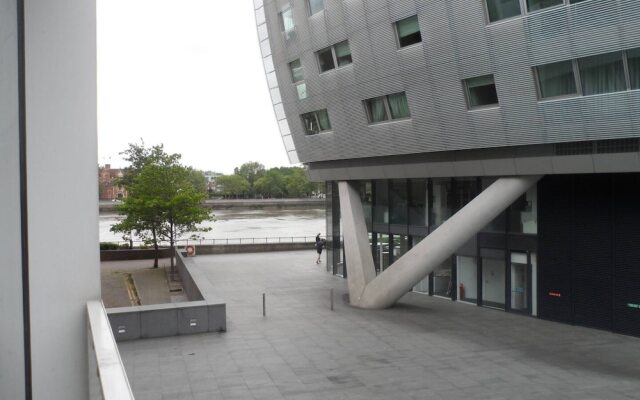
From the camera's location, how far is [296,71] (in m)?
25.4

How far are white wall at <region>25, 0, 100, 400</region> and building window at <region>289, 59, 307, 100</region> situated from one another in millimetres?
22009

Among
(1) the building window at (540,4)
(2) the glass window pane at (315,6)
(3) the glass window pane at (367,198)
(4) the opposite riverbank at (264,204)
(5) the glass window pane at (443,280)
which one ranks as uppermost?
Result: (2) the glass window pane at (315,6)

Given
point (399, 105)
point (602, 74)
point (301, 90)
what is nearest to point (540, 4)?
point (602, 74)

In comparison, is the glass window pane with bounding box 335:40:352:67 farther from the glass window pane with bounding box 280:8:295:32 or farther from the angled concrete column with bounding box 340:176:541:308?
the angled concrete column with bounding box 340:176:541:308

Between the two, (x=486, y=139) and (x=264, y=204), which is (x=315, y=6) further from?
(x=264, y=204)

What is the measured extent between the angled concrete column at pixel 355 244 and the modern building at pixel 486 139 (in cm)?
6

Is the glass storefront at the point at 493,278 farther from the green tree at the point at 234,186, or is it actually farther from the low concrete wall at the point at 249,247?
the green tree at the point at 234,186

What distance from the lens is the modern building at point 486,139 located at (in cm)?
1606

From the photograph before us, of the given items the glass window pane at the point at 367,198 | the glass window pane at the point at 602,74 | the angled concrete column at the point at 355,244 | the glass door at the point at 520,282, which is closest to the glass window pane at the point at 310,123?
the angled concrete column at the point at 355,244

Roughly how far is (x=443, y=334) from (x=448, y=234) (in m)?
3.49

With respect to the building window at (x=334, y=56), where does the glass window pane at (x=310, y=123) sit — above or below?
below

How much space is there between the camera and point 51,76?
3066 millimetres

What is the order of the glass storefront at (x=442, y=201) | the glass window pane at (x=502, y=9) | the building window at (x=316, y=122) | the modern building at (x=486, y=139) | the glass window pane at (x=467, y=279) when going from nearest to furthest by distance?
the modern building at (x=486, y=139) → the glass window pane at (x=502, y=9) → the glass window pane at (x=467, y=279) → the glass storefront at (x=442, y=201) → the building window at (x=316, y=122)

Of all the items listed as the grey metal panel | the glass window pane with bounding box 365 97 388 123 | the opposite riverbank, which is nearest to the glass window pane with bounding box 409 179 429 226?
the grey metal panel
